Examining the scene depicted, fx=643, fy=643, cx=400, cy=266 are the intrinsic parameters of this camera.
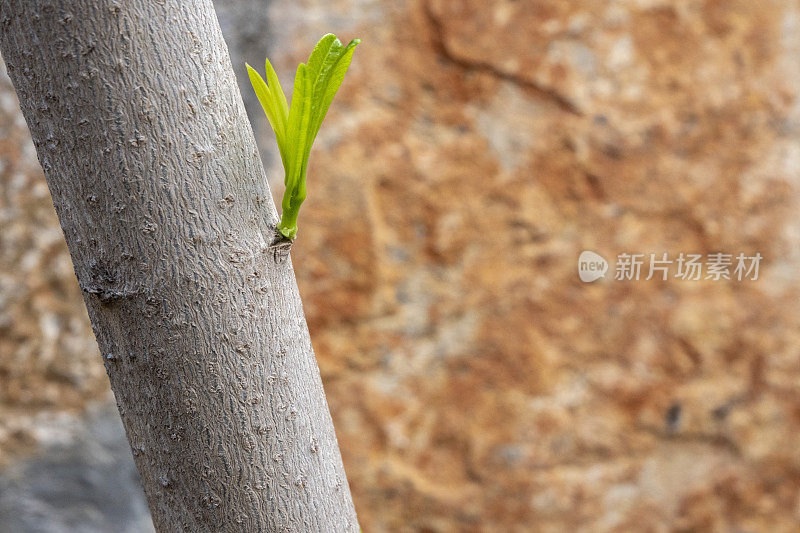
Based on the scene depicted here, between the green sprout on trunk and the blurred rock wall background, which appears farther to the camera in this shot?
the blurred rock wall background

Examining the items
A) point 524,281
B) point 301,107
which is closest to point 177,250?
point 301,107

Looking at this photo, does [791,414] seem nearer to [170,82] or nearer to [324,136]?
[324,136]

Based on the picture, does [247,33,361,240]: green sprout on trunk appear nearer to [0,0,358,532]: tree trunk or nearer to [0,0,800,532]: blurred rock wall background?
[0,0,358,532]: tree trunk

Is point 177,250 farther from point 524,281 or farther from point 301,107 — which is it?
point 524,281

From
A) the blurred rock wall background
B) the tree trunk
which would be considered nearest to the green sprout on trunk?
the tree trunk

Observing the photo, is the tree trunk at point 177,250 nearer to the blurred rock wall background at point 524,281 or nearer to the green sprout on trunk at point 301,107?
the green sprout on trunk at point 301,107
